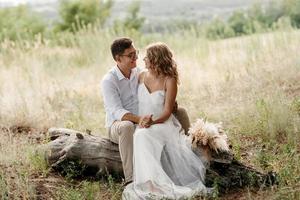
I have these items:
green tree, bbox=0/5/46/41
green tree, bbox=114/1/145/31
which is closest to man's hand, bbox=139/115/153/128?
green tree, bbox=0/5/46/41

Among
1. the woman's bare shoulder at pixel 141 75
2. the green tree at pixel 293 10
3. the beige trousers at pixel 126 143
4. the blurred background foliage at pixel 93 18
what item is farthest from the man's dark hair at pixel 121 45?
the blurred background foliage at pixel 93 18

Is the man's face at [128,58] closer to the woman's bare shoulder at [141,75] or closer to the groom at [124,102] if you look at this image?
the groom at [124,102]

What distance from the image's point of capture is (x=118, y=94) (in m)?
5.48

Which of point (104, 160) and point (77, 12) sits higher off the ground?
point (77, 12)

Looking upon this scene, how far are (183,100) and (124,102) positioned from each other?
9.28 ft

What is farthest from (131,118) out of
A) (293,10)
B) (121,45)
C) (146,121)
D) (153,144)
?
(293,10)

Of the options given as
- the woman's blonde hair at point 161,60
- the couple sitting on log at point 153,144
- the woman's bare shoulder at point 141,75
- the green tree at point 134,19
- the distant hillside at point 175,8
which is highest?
the woman's blonde hair at point 161,60

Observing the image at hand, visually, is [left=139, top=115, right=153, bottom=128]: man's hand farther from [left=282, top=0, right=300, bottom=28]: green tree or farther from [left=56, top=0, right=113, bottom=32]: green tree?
[left=56, top=0, right=113, bottom=32]: green tree

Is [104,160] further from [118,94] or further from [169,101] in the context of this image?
[169,101]

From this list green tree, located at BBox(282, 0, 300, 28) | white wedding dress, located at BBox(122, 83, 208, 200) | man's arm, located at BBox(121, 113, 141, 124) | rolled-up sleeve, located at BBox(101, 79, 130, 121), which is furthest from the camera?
green tree, located at BBox(282, 0, 300, 28)

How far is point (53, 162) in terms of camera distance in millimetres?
5633

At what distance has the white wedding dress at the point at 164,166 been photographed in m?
4.87

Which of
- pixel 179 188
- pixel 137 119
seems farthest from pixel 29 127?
pixel 179 188

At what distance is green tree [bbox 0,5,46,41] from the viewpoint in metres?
18.5
